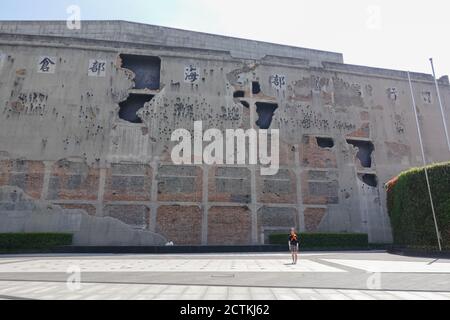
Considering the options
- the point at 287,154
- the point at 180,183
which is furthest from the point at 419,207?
the point at 180,183

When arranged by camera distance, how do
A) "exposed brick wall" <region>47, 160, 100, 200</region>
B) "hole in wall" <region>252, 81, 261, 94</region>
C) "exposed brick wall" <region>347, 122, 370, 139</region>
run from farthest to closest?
"exposed brick wall" <region>347, 122, 370, 139</region> → "hole in wall" <region>252, 81, 261, 94</region> → "exposed brick wall" <region>47, 160, 100, 200</region>

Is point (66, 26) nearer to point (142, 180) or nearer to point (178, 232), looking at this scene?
point (142, 180)

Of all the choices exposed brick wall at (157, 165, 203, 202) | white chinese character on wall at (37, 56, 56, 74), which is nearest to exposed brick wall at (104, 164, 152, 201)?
exposed brick wall at (157, 165, 203, 202)

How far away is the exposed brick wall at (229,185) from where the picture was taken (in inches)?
789

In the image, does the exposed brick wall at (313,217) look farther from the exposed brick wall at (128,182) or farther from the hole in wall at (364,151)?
the exposed brick wall at (128,182)

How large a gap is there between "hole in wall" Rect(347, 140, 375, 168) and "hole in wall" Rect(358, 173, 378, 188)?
721 mm

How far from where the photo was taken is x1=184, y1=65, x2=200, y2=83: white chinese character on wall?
22375 mm

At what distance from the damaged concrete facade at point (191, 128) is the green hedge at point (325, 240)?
1.07 m

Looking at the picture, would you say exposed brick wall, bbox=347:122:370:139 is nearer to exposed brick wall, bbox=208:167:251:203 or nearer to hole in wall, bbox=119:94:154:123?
exposed brick wall, bbox=208:167:251:203

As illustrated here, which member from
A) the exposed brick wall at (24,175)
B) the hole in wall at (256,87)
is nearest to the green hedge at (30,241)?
the exposed brick wall at (24,175)

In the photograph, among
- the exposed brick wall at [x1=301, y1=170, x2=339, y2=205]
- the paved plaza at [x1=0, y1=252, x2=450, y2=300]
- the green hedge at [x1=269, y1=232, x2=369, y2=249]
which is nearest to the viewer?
the paved plaza at [x1=0, y1=252, x2=450, y2=300]

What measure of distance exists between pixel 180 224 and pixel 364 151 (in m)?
14.0

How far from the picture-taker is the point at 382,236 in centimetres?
2158
